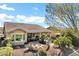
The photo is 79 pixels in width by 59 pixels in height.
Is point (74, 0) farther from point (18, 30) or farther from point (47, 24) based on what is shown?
point (18, 30)

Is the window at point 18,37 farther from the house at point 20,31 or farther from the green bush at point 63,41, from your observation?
the green bush at point 63,41

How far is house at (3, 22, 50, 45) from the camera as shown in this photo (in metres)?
2.67

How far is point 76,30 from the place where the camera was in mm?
2688

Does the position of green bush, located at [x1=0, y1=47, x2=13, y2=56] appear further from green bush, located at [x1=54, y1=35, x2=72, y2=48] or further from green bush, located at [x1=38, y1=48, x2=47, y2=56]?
green bush, located at [x1=54, y1=35, x2=72, y2=48]

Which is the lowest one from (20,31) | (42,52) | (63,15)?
(42,52)

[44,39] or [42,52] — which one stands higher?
[44,39]

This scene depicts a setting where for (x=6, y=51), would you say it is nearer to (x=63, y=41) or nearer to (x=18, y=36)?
(x=18, y=36)

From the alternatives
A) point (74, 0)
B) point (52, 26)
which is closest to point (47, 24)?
point (52, 26)

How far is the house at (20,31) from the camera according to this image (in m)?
2.67

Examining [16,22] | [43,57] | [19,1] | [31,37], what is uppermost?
[19,1]

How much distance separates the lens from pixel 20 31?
268cm

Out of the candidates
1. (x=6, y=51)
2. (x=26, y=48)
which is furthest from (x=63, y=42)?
(x=6, y=51)

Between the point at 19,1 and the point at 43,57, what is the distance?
0.70 metres

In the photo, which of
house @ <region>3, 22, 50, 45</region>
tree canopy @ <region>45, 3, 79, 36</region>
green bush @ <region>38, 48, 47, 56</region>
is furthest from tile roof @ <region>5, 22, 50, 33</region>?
green bush @ <region>38, 48, 47, 56</region>
